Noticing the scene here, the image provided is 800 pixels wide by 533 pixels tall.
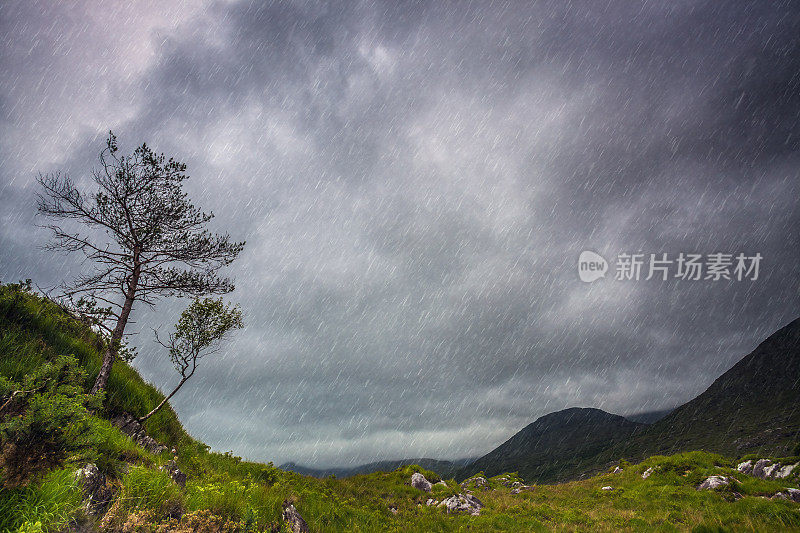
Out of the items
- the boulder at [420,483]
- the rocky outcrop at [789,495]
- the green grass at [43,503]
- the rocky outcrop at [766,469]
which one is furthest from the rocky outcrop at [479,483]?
the green grass at [43,503]

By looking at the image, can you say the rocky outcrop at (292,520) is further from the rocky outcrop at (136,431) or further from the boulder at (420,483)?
the boulder at (420,483)

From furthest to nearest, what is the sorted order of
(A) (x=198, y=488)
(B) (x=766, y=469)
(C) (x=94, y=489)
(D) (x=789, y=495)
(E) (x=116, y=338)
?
1. (B) (x=766, y=469)
2. (D) (x=789, y=495)
3. (E) (x=116, y=338)
4. (A) (x=198, y=488)
5. (C) (x=94, y=489)

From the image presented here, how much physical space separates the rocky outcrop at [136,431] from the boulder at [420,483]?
19.2 m

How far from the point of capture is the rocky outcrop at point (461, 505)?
2155 cm

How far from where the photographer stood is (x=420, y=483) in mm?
26297

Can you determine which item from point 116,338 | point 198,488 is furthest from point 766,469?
point 116,338

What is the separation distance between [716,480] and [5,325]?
3973 cm

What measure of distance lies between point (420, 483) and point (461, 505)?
4.96m

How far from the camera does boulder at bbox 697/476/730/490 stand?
2212cm

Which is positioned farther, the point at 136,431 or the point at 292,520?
the point at 136,431

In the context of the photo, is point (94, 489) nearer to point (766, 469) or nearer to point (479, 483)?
point (766, 469)

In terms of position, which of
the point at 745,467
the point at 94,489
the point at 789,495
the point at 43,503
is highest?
the point at 43,503

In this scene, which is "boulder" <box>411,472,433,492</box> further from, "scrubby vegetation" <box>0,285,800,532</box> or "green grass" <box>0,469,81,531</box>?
"green grass" <box>0,469,81,531</box>

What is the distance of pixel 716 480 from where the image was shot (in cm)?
2280
